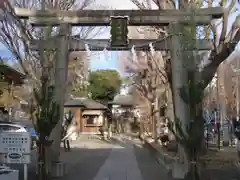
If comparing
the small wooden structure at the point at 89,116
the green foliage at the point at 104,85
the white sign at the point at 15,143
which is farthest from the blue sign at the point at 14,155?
the green foliage at the point at 104,85

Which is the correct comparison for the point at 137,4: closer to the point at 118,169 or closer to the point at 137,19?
the point at 137,19

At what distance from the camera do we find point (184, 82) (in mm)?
14016

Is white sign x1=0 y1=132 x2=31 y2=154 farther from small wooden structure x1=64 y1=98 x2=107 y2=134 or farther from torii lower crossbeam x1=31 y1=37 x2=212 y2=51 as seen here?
small wooden structure x1=64 y1=98 x2=107 y2=134

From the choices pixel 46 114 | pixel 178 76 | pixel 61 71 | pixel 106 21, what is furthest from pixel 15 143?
pixel 178 76

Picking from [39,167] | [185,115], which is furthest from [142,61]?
[39,167]

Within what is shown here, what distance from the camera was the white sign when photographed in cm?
1151

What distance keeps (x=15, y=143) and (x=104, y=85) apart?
54.6 m

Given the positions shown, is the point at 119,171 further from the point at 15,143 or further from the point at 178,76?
the point at 15,143

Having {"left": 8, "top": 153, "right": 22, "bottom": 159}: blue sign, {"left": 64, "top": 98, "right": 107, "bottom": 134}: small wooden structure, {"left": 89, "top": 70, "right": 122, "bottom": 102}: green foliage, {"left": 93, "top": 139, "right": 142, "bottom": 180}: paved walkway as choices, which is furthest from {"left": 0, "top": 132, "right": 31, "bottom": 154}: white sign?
{"left": 89, "top": 70, "right": 122, "bottom": 102}: green foliage

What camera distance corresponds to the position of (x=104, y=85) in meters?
66.2

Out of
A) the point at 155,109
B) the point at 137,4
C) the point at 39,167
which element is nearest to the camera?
the point at 39,167

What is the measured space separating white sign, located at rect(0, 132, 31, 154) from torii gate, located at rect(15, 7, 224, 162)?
2.83 metres

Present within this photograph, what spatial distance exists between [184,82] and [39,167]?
201 inches

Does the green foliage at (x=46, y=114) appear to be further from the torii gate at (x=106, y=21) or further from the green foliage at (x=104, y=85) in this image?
the green foliage at (x=104, y=85)
